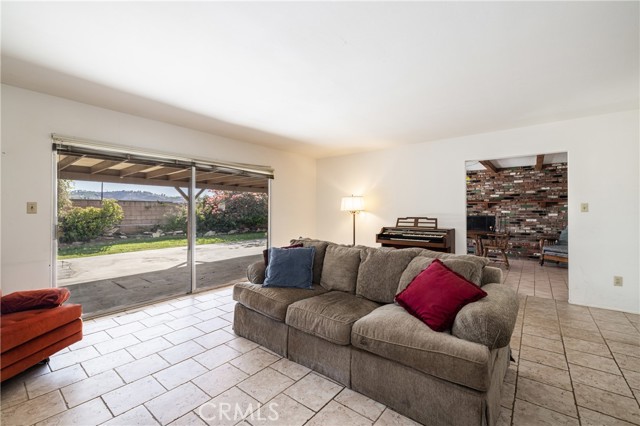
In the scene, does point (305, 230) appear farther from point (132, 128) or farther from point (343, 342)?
point (343, 342)

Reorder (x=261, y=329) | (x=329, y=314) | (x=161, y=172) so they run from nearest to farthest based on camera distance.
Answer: (x=329, y=314) < (x=261, y=329) < (x=161, y=172)

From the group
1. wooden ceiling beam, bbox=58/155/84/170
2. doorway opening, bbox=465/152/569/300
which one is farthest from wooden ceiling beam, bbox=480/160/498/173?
wooden ceiling beam, bbox=58/155/84/170

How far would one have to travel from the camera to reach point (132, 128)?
3.40 metres

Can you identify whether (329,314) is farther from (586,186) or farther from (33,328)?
(586,186)

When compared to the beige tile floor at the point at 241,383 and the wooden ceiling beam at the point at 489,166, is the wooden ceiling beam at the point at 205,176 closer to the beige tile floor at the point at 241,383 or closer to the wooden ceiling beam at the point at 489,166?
the beige tile floor at the point at 241,383

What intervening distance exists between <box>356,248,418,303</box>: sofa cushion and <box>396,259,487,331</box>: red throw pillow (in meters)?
0.23

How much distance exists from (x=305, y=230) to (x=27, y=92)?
4.30m

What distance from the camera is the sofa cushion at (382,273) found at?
2.28 metres

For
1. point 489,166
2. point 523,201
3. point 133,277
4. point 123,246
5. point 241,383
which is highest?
point 489,166

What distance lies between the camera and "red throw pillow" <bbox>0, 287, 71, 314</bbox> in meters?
2.06

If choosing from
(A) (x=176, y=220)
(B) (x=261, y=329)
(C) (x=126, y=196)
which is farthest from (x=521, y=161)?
(C) (x=126, y=196)

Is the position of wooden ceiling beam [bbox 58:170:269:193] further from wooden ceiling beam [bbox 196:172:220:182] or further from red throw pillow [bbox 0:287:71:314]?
red throw pillow [bbox 0:287:71:314]

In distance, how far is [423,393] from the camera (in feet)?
5.12

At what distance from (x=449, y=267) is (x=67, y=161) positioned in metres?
3.91
